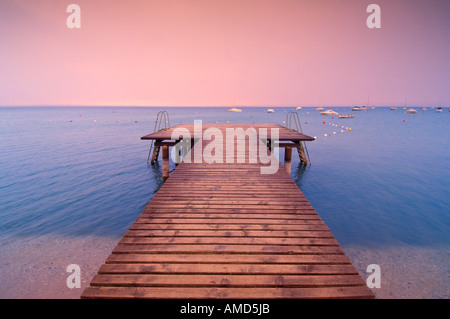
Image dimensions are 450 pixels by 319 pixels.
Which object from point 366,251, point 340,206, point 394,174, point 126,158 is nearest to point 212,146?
point 340,206

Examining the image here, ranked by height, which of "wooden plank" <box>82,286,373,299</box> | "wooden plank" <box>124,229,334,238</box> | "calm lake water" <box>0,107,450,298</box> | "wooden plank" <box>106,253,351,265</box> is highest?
"wooden plank" <box>124,229,334,238</box>

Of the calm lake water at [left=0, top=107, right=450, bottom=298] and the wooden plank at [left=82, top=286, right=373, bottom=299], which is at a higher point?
the wooden plank at [left=82, top=286, right=373, bottom=299]

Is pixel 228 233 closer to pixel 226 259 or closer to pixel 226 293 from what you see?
pixel 226 259

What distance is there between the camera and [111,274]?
341cm

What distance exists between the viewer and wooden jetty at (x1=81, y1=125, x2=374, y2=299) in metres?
3.18

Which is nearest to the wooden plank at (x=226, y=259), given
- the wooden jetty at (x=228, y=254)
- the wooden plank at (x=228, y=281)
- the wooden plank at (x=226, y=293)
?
the wooden jetty at (x=228, y=254)

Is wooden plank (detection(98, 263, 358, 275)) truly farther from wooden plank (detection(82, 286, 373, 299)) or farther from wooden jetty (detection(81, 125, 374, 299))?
wooden plank (detection(82, 286, 373, 299))

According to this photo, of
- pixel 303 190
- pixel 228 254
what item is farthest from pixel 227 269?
pixel 303 190

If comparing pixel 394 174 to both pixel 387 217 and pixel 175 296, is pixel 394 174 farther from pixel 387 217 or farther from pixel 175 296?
pixel 175 296

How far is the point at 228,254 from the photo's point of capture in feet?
12.8

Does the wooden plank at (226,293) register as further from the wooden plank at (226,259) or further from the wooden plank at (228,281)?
the wooden plank at (226,259)

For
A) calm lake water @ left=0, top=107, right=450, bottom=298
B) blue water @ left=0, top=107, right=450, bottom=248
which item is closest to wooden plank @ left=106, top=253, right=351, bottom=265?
calm lake water @ left=0, top=107, right=450, bottom=298

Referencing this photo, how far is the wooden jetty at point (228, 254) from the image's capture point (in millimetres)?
3184
